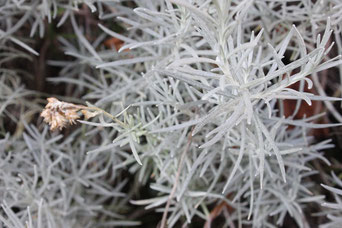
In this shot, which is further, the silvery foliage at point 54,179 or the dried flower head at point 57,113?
the silvery foliage at point 54,179

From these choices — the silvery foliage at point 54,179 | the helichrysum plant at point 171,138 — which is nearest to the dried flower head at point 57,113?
the helichrysum plant at point 171,138

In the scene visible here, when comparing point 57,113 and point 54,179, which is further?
point 54,179

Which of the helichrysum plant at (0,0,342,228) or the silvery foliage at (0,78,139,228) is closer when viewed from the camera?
the helichrysum plant at (0,0,342,228)

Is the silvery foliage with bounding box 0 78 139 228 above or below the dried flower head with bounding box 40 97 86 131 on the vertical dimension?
below

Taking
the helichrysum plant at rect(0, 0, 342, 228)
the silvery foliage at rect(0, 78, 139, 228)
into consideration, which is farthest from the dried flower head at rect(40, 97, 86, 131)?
the silvery foliage at rect(0, 78, 139, 228)

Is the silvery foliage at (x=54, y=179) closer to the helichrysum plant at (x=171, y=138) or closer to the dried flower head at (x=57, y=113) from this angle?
the helichrysum plant at (x=171, y=138)

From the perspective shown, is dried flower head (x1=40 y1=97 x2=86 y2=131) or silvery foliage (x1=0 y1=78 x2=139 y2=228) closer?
dried flower head (x1=40 y1=97 x2=86 y2=131)

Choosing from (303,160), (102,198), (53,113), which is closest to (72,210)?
(102,198)

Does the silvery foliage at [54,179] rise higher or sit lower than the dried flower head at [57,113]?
lower

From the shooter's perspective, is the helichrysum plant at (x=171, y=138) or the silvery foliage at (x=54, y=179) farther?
the silvery foliage at (x=54, y=179)

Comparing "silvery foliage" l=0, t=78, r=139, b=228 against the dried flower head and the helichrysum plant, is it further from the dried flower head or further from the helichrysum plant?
the dried flower head

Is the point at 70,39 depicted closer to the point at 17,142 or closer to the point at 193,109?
the point at 17,142
